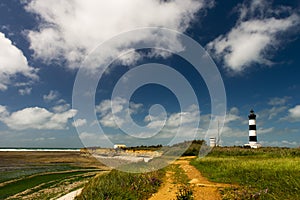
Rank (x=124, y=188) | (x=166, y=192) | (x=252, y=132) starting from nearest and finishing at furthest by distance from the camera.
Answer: (x=166, y=192) → (x=124, y=188) → (x=252, y=132)

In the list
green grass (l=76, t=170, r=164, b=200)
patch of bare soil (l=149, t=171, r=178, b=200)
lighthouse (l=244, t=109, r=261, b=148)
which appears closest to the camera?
green grass (l=76, t=170, r=164, b=200)

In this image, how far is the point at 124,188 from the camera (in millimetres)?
15055

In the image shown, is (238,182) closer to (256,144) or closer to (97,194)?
(97,194)

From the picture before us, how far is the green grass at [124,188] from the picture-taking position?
13.5m

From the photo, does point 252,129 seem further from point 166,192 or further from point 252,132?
point 166,192

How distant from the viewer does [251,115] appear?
1876 inches

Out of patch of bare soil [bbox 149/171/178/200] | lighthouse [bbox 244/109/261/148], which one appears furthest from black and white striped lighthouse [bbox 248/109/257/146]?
patch of bare soil [bbox 149/171/178/200]

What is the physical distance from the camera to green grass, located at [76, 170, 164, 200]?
1347cm

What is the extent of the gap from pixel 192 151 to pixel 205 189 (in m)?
31.3

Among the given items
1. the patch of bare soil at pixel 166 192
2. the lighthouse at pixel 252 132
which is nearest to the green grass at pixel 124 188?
the patch of bare soil at pixel 166 192

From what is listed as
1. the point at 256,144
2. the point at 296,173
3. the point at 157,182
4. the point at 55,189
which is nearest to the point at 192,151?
the point at 256,144

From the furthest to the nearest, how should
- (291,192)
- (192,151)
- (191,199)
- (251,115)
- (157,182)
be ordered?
1. (251,115)
2. (192,151)
3. (157,182)
4. (191,199)
5. (291,192)

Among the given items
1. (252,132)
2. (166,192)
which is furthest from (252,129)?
(166,192)

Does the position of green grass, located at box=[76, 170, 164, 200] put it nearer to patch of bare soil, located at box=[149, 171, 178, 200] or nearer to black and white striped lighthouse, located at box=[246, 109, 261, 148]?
patch of bare soil, located at box=[149, 171, 178, 200]
